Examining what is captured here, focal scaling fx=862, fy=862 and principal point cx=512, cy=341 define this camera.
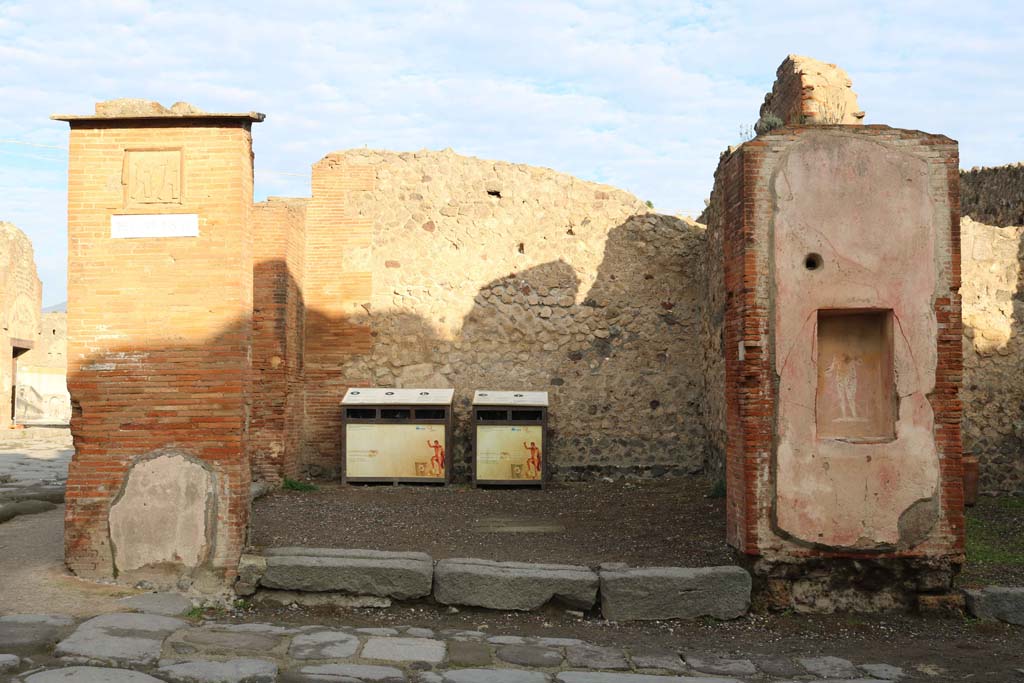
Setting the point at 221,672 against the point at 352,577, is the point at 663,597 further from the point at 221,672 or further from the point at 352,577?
A: the point at 221,672

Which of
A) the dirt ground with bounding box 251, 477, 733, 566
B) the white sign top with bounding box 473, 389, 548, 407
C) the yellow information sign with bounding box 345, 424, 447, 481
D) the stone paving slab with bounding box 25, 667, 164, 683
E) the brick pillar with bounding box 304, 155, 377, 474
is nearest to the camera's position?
the stone paving slab with bounding box 25, 667, 164, 683

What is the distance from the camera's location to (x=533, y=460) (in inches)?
425

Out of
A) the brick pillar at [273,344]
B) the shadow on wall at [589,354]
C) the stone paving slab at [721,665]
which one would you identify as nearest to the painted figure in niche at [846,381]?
the stone paving slab at [721,665]

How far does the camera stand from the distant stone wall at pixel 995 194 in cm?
1294

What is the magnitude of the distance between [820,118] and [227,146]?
16.0ft

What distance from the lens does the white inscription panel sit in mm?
6020

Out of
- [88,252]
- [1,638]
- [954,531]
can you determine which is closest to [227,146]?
[88,252]

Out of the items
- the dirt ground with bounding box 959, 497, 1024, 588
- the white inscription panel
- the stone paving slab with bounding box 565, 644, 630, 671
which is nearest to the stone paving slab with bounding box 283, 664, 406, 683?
the stone paving slab with bounding box 565, 644, 630, 671

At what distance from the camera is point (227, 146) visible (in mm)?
6012

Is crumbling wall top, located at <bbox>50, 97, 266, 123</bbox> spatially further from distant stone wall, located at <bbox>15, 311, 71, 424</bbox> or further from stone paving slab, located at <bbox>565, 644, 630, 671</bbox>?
distant stone wall, located at <bbox>15, 311, 71, 424</bbox>

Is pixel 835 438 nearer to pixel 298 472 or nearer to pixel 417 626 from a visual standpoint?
pixel 417 626

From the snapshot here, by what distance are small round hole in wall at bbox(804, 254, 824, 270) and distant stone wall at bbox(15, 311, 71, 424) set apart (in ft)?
81.4

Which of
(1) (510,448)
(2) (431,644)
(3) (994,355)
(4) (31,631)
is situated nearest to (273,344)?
(1) (510,448)

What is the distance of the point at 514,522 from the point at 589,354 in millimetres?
3956
